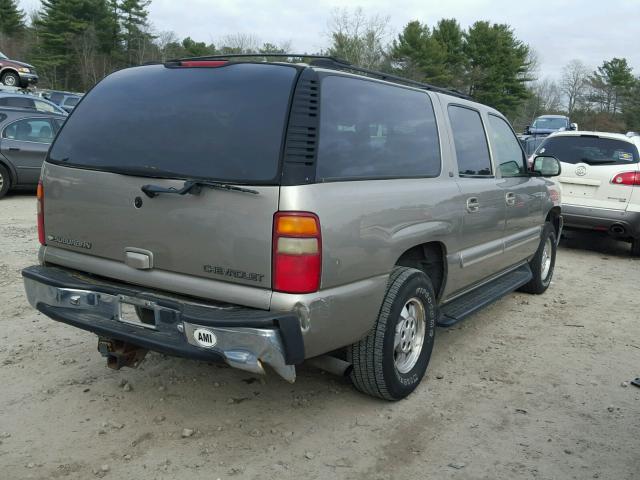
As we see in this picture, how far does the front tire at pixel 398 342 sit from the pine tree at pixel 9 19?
180 feet

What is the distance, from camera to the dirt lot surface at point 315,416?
2.98m

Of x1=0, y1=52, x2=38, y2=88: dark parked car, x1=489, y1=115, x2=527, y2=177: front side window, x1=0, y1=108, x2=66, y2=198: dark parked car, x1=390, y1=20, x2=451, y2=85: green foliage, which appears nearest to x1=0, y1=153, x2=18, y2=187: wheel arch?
x1=0, y1=108, x2=66, y2=198: dark parked car

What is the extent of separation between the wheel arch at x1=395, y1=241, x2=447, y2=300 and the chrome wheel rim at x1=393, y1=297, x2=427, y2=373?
266mm

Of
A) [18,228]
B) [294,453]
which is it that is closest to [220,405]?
[294,453]

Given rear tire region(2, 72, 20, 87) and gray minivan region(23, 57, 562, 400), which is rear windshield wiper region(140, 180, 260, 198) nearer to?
gray minivan region(23, 57, 562, 400)

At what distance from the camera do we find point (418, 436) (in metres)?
3.31

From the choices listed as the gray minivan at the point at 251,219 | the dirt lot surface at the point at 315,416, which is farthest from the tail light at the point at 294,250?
the dirt lot surface at the point at 315,416

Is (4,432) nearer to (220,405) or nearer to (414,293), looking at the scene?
(220,405)

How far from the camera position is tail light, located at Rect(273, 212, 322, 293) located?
9.11 ft

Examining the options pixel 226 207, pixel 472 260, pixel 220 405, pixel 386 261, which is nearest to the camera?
pixel 226 207

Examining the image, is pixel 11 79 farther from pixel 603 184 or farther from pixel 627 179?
pixel 627 179

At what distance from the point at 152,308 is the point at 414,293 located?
1.53 metres

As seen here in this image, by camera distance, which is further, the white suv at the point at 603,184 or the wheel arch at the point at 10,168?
the wheel arch at the point at 10,168

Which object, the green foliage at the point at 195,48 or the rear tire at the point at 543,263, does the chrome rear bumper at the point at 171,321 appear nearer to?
the rear tire at the point at 543,263
